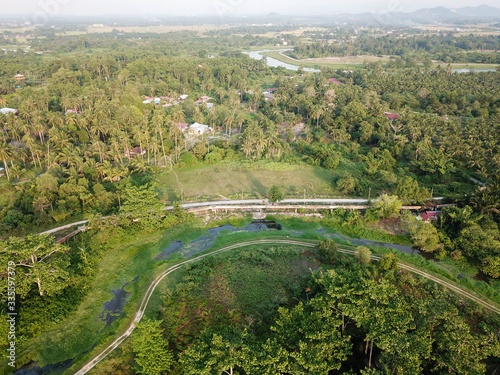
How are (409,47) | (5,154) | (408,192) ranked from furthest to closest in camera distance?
(409,47) < (5,154) < (408,192)

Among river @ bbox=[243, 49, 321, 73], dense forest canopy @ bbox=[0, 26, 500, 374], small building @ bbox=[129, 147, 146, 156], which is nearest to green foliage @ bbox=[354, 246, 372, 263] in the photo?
dense forest canopy @ bbox=[0, 26, 500, 374]

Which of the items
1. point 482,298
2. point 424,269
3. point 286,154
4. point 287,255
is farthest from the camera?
point 286,154

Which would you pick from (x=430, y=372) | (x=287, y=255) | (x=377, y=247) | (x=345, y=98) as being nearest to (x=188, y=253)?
(x=287, y=255)

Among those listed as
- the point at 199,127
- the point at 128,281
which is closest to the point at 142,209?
the point at 128,281

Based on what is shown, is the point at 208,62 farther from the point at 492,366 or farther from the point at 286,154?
the point at 492,366

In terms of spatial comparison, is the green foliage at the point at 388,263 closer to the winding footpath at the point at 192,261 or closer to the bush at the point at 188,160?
the winding footpath at the point at 192,261

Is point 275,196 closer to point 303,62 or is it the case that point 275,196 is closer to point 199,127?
point 199,127
